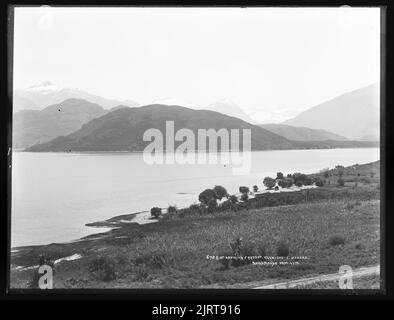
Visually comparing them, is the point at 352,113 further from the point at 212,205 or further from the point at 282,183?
the point at 212,205

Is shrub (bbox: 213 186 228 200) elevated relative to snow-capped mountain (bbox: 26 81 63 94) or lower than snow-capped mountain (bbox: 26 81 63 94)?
lower

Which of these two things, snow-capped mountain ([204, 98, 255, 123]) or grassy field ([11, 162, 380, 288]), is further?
snow-capped mountain ([204, 98, 255, 123])

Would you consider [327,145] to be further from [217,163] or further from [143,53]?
[143,53]

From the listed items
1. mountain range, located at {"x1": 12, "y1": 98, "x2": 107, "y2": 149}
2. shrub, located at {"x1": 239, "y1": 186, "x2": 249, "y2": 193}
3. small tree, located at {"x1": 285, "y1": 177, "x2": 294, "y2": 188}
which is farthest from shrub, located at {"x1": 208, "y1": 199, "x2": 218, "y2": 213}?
mountain range, located at {"x1": 12, "y1": 98, "x2": 107, "y2": 149}

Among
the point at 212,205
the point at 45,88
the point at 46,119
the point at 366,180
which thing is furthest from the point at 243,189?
the point at 45,88

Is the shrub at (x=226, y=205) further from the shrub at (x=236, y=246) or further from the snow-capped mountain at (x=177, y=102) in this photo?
the snow-capped mountain at (x=177, y=102)

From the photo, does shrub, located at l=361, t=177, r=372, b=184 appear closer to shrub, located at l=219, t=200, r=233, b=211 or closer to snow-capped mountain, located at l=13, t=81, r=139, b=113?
shrub, located at l=219, t=200, r=233, b=211
